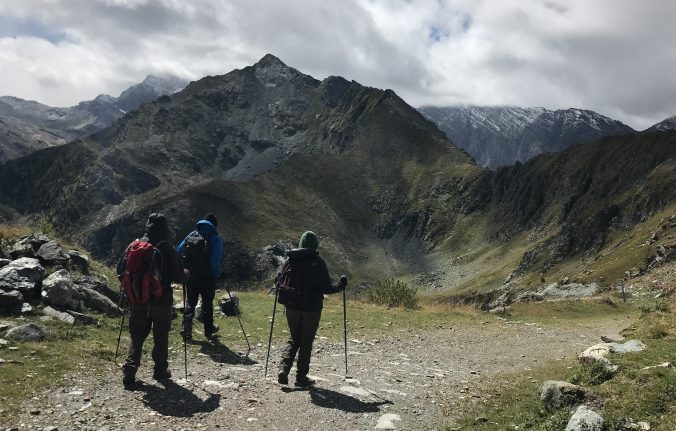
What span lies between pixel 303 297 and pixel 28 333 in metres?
6.91

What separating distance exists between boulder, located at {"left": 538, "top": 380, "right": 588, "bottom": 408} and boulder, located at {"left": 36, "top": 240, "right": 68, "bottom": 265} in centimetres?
1691

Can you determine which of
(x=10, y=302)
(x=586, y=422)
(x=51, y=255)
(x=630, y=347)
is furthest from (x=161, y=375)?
(x=630, y=347)

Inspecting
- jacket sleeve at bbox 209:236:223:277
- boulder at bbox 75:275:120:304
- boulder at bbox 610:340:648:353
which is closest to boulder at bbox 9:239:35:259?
boulder at bbox 75:275:120:304

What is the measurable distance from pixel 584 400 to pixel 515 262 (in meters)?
139

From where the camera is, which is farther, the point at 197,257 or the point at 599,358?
the point at 197,257

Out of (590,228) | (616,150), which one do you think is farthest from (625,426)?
(616,150)

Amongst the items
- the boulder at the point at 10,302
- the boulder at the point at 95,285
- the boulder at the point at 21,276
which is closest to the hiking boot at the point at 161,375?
the boulder at the point at 10,302

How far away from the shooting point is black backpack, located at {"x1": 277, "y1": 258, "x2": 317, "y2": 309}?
38.8ft

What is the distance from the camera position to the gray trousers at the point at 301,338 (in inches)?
469

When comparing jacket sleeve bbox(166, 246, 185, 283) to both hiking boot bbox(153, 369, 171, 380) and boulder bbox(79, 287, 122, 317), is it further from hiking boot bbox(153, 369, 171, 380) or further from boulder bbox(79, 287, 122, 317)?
boulder bbox(79, 287, 122, 317)

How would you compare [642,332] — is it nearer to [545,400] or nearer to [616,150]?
[545,400]

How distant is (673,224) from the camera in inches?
3012

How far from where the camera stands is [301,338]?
39.7 feet

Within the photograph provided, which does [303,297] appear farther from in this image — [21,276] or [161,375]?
[21,276]
